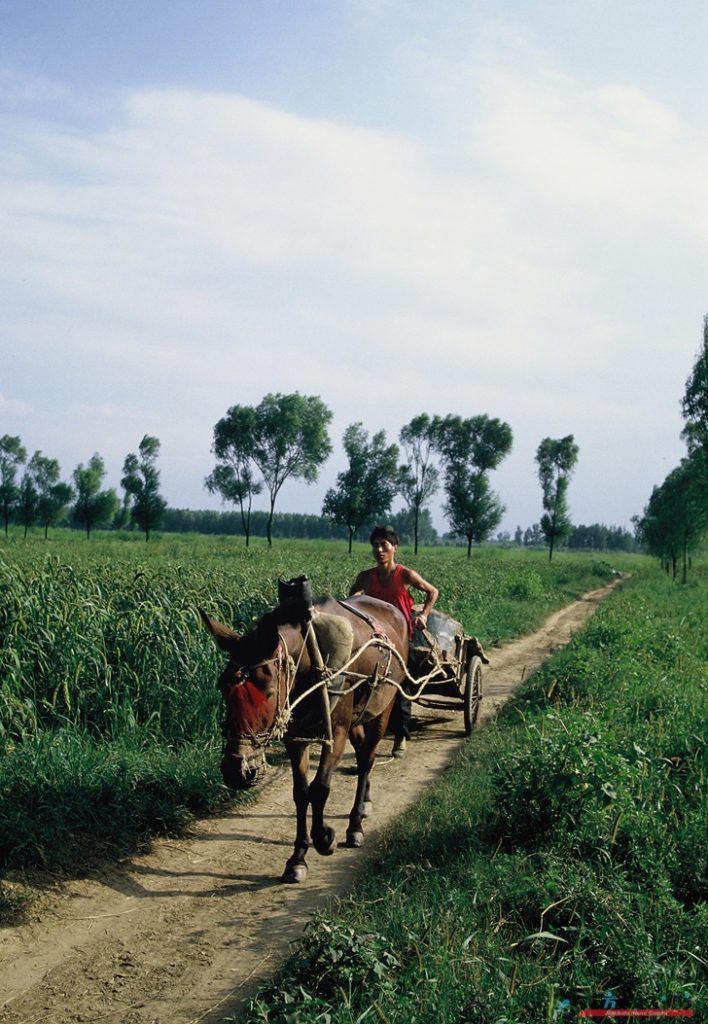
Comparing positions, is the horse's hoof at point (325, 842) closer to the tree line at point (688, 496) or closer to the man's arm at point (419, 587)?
the man's arm at point (419, 587)

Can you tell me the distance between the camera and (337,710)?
5.74 meters

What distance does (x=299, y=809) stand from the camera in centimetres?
558

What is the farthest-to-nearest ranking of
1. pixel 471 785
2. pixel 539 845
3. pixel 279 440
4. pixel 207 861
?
pixel 279 440, pixel 471 785, pixel 207 861, pixel 539 845

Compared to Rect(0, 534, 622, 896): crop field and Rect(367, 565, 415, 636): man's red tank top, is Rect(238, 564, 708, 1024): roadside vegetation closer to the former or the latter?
Rect(367, 565, 415, 636): man's red tank top

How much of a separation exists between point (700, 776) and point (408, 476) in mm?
61347

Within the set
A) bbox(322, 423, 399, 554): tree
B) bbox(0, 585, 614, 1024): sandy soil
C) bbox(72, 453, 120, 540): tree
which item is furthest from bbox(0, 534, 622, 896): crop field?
bbox(72, 453, 120, 540): tree

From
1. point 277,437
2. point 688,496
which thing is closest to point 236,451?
point 277,437

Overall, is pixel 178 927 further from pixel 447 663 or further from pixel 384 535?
pixel 447 663

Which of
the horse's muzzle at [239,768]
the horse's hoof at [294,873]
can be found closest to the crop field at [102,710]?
the horse's hoof at [294,873]

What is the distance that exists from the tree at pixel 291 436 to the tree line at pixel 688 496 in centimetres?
2547

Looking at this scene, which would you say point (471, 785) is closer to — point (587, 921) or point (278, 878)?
point (278, 878)

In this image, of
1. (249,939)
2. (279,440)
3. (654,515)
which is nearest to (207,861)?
(249,939)

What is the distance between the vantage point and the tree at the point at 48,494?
237 feet

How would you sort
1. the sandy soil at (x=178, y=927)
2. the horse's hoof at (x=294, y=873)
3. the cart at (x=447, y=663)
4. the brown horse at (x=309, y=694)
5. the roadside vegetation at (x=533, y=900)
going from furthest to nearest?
1. the cart at (x=447, y=663)
2. the horse's hoof at (x=294, y=873)
3. the brown horse at (x=309, y=694)
4. the sandy soil at (x=178, y=927)
5. the roadside vegetation at (x=533, y=900)
